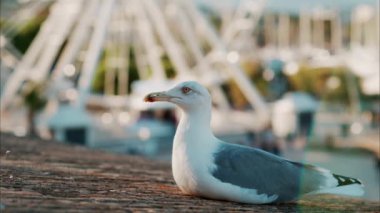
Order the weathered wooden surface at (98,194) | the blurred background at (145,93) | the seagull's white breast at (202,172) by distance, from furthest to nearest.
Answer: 1. the blurred background at (145,93)
2. the seagull's white breast at (202,172)
3. the weathered wooden surface at (98,194)

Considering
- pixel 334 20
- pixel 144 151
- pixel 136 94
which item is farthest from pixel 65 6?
pixel 334 20

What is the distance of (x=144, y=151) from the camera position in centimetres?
2748

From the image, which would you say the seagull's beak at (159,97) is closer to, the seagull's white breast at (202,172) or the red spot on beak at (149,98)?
the red spot on beak at (149,98)

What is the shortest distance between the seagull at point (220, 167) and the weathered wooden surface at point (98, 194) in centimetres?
10

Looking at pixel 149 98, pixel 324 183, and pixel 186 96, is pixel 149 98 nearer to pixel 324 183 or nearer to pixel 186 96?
pixel 186 96

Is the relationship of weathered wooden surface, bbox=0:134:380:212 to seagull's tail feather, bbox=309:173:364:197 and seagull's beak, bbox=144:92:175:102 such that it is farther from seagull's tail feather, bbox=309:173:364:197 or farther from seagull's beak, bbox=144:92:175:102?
seagull's beak, bbox=144:92:175:102

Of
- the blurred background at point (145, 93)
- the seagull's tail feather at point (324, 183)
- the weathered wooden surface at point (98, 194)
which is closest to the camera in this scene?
the weathered wooden surface at point (98, 194)

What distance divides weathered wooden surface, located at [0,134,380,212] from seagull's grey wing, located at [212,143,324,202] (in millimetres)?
142

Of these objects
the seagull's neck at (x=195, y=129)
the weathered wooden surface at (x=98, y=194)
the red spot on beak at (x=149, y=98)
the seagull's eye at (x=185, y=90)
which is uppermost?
the seagull's eye at (x=185, y=90)

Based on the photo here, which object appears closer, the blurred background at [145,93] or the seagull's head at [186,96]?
the seagull's head at [186,96]

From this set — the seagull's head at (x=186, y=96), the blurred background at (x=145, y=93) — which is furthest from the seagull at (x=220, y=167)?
the blurred background at (x=145, y=93)

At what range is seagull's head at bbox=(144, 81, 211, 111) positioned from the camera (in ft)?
16.9

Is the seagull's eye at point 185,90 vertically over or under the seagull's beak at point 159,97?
over

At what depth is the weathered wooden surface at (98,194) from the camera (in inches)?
169
